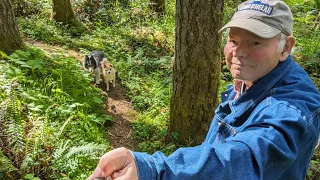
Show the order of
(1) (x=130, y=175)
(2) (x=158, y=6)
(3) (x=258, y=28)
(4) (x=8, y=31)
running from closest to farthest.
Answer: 1. (1) (x=130, y=175)
2. (3) (x=258, y=28)
3. (4) (x=8, y=31)
4. (2) (x=158, y=6)

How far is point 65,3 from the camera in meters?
9.42

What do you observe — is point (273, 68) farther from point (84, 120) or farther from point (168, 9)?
point (168, 9)

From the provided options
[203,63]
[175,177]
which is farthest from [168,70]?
[175,177]

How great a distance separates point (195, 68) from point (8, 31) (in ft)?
11.5

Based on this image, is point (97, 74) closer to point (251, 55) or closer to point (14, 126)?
point (14, 126)

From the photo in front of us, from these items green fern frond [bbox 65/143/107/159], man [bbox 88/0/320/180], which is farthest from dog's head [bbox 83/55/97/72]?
man [bbox 88/0/320/180]

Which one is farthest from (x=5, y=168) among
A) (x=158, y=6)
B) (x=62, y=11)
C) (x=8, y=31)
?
(x=158, y=6)

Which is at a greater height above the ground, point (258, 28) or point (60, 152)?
point (258, 28)

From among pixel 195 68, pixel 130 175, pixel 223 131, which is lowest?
pixel 195 68

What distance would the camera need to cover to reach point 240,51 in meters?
1.36

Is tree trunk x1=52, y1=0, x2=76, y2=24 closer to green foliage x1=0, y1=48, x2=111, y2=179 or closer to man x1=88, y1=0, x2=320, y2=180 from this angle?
green foliage x1=0, y1=48, x2=111, y2=179

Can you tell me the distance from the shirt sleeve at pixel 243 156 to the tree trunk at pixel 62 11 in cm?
937

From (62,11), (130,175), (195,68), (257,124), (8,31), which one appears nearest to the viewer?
(130,175)

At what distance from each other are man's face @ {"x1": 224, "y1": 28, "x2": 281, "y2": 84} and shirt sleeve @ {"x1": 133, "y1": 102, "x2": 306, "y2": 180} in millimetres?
262
